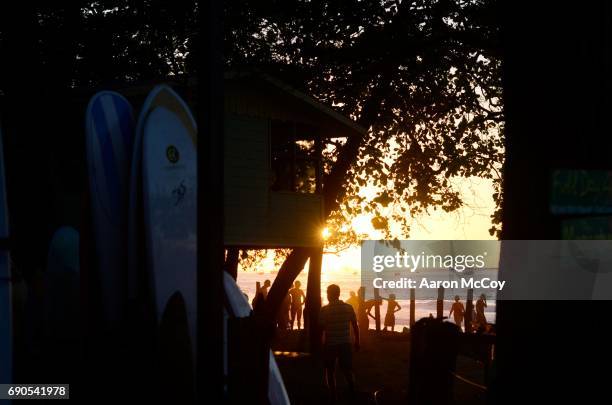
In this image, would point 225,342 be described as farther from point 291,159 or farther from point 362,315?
point 362,315

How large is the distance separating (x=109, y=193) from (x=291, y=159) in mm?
10072

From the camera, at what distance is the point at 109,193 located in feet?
31.6

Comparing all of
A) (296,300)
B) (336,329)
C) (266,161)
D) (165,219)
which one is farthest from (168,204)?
(296,300)

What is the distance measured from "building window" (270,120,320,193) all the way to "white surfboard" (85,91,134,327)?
9.24m

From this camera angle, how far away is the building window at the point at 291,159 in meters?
19.7

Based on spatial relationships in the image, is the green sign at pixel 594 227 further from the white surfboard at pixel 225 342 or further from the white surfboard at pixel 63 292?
the white surfboard at pixel 63 292

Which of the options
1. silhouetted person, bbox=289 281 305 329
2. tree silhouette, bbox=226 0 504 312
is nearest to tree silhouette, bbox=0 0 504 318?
tree silhouette, bbox=226 0 504 312

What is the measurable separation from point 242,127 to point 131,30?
4484mm

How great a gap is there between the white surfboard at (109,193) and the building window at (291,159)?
30.3ft

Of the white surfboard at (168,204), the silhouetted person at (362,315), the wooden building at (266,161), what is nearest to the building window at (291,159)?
the wooden building at (266,161)

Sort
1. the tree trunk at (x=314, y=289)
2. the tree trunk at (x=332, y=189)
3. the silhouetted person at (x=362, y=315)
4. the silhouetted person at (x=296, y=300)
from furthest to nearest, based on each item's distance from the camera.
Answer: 1. the silhouetted person at (x=296, y=300)
2. the silhouetted person at (x=362, y=315)
3. the tree trunk at (x=314, y=289)
4. the tree trunk at (x=332, y=189)

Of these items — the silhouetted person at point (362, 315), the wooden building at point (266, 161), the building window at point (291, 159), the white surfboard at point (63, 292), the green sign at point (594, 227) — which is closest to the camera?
the green sign at point (594, 227)

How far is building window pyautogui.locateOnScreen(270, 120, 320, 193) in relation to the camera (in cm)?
1970

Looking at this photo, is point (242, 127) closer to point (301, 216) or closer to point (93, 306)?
point (301, 216)
